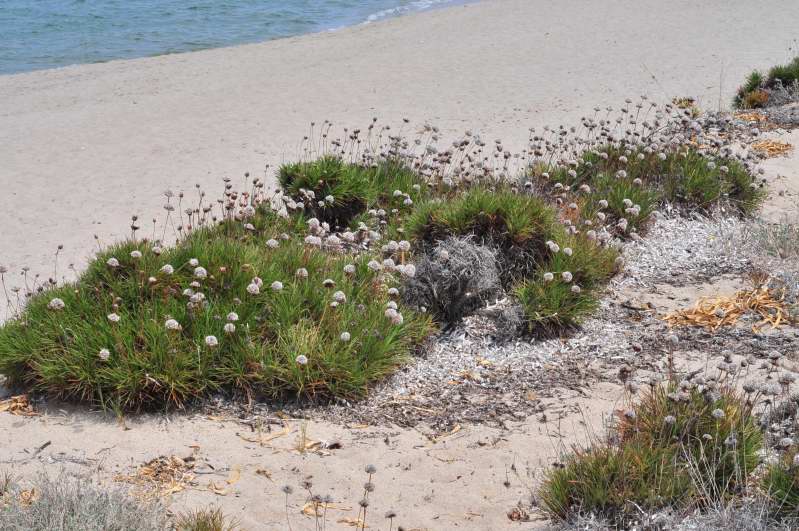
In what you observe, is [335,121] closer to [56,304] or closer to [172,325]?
[56,304]

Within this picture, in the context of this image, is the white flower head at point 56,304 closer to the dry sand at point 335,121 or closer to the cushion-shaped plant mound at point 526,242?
the dry sand at point 335,121

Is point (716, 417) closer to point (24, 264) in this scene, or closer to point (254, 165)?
point (24, 264)

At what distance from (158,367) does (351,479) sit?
138 centimetres

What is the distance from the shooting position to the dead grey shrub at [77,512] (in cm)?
371

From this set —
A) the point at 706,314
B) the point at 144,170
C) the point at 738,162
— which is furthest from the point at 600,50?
Result: the point at 706,314

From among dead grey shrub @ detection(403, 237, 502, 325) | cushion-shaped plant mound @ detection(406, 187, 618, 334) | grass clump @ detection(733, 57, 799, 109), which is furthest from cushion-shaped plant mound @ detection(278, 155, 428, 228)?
grass clump @ detection(733, 57, 799, 109)

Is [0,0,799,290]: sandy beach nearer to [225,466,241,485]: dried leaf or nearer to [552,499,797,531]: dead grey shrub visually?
[225,466,241,485]: dried leaf

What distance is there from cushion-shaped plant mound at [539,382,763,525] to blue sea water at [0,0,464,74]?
54.1ft

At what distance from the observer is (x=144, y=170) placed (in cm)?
1043

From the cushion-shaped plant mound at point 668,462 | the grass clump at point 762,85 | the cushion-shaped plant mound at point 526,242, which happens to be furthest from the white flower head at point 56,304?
the grass clump at point 762,85

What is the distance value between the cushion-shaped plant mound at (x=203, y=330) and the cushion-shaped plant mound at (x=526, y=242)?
80 centimetres

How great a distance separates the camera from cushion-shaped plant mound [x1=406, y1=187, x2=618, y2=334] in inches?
245

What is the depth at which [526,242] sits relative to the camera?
6.62 meters

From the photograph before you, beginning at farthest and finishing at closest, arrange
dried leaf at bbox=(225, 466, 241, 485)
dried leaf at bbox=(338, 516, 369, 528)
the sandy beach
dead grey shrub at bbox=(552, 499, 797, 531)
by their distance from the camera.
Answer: the sandy beach → dried leaf at bbox=(225, 466, 241, 485) → dried leaf at bbox=(338, 516, 369, 528) → dead grey shrub at bbox=(552, 499, 797, 531)
